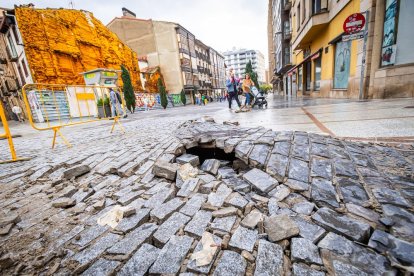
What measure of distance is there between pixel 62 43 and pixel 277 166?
22.2 meters

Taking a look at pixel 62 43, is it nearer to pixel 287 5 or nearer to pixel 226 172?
pixel 226 172

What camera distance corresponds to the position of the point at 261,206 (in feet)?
5.73

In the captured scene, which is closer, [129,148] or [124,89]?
[129,148]

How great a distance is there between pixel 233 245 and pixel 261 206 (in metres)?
0.56

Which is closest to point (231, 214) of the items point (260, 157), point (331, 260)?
point (331, 260)

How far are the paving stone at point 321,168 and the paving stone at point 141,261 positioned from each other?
1701mm

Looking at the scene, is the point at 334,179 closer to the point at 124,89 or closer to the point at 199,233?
the point at 199,233

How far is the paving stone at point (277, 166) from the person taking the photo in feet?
6.68

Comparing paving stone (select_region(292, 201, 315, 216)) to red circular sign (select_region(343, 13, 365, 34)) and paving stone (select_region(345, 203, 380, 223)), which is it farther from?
red circular sign (select_region(343, 13, 365, 34))

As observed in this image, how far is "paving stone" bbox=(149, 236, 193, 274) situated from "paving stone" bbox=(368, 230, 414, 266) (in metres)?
1.24

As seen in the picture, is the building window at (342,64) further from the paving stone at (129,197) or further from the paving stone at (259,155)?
the paving stone at (129,197)

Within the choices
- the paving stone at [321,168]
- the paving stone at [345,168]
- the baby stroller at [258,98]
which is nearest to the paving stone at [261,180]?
the paving stone at [321,168]

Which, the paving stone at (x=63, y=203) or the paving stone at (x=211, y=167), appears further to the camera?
the paving stone at (x=211, y=167)

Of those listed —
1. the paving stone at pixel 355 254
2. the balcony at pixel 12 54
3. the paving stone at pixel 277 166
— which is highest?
the balcony at pixel 12 54
